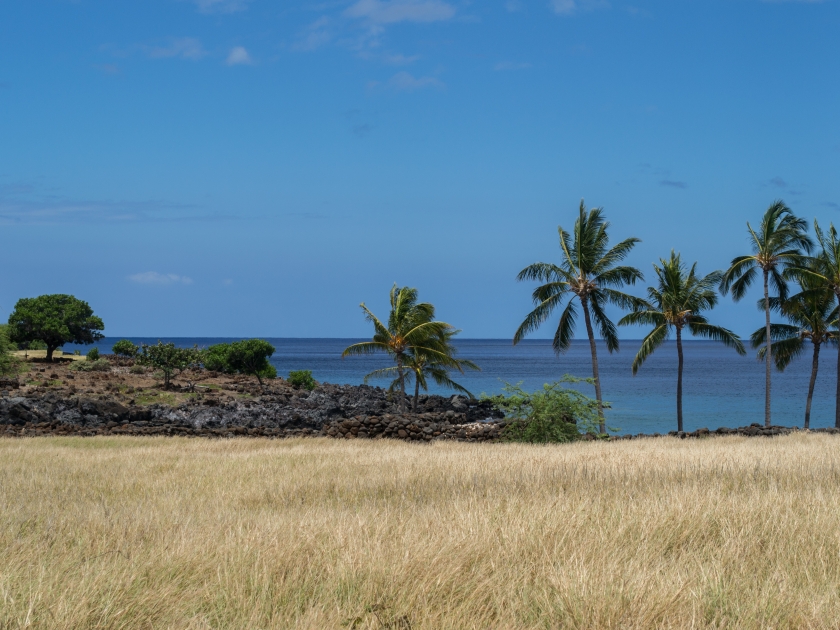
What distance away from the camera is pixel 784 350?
46.2 metres

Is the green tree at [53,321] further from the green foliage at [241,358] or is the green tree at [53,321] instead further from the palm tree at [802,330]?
the palm tree at [802,330]

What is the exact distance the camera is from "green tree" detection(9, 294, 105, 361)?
78.4 m

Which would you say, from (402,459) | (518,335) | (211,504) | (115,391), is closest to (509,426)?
(518,335)

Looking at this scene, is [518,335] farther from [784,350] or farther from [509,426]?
[784,350]

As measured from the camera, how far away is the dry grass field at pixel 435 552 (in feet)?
18.0

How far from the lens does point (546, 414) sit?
27219 millimetres

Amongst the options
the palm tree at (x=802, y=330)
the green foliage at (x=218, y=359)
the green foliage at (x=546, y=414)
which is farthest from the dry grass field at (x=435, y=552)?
the green foliage at (x=218, y=359)

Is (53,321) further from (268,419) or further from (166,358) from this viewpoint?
(268,419)

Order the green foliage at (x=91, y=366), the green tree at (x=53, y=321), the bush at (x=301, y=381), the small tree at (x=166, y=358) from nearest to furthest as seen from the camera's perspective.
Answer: the small tree at (x=166, y=358) → the green foliage at (x=91, y=366) → the bush at (x=301, y=381) → the green tree at (x=53, y=321)

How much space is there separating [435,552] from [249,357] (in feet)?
233

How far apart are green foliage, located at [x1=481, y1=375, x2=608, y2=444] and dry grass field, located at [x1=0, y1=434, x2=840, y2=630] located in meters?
15.0

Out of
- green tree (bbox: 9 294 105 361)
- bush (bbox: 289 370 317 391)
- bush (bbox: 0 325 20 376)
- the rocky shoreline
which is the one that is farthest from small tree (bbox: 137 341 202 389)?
green tree (bbox: 9 294 105 361)

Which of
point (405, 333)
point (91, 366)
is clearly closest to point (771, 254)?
point (405, 333)

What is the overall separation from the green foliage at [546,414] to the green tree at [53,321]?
64440 millimetres
